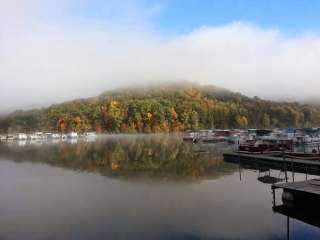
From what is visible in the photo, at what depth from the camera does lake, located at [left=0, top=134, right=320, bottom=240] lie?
15.2m

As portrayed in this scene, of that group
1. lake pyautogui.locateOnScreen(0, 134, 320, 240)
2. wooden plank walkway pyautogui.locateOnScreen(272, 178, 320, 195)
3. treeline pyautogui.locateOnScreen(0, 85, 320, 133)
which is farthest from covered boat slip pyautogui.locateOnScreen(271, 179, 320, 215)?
treeline pyautogui.locateOnScreen(0, 85, 320, 133)

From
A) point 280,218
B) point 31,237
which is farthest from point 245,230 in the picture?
point 31,237

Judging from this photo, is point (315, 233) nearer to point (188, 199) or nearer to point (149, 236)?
Answer: point (149, 236)

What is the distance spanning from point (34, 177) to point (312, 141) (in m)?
45.5

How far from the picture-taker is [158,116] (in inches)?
6476

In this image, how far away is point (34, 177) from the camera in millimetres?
31891

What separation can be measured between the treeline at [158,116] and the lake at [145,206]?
129879 mm

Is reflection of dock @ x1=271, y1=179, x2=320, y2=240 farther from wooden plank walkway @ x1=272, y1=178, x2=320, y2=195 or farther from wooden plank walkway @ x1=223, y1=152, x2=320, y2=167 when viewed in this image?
wooden plank walkway @ x1=223, y1=152, x2=320, y2=167

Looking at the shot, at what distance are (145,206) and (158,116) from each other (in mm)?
144897

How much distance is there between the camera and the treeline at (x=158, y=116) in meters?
164

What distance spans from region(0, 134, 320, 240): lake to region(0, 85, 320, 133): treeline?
130 metres

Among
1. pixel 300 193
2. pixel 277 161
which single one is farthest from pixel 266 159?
pixel 300 193

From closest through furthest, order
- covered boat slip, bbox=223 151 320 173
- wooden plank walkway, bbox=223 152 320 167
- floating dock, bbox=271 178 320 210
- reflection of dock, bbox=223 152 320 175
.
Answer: floating dock, bbox=271 178 320 210 < reflection of dock, bbox=223 152 320 175 < covered boat slip, bbox=223 151 320 173 < wooden plank walkway, bbox=223 152 320 167

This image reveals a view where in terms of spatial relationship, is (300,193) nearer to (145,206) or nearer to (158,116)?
(145,206)
